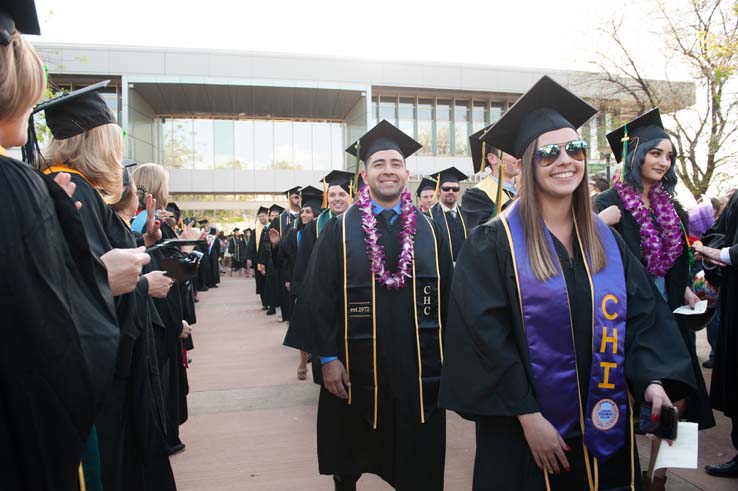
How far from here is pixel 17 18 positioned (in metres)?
1.49

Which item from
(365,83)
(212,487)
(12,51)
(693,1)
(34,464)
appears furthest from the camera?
(365,83)

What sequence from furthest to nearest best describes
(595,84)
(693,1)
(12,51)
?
(595,84), (693,1), (12,51)

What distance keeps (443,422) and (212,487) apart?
1.79m

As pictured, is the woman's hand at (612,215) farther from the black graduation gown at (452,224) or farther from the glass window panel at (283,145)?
the glass window panel at (283,145)

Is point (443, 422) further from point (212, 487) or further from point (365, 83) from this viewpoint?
point (365, 83)

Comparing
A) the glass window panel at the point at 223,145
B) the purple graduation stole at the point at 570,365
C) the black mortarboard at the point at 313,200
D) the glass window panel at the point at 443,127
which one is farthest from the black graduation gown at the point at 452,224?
the glass window panel at the point at 223,145

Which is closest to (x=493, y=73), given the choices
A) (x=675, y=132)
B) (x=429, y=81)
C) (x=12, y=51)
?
(x=429, y=81)

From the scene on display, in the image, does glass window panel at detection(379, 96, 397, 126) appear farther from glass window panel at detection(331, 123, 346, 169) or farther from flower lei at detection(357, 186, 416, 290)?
flower lei at detection(357, 186, 416, 290)

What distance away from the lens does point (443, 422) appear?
9.78 ft

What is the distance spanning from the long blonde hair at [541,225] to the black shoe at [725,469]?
251 centimetres

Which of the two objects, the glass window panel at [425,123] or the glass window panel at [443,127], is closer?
the glass window panel at [425,123]

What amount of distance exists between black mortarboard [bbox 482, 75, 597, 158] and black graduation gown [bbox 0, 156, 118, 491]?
1844 mm

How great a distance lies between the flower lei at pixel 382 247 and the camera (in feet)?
10.00

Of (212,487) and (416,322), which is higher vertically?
(416,322)
